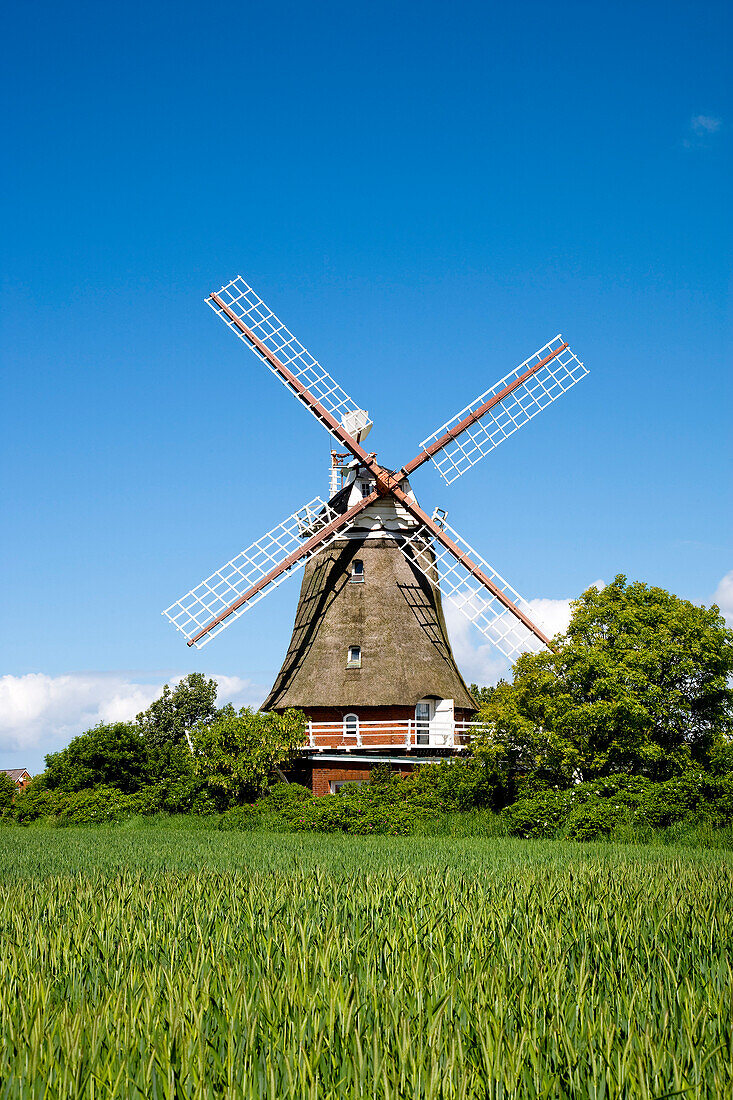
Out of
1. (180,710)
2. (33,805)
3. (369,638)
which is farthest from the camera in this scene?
(180,710)

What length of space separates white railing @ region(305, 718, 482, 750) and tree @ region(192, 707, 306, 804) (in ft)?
2.03

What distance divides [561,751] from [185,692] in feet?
95.8

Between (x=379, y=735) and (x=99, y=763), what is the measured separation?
42.0 feet

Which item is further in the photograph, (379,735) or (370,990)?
(379,735)

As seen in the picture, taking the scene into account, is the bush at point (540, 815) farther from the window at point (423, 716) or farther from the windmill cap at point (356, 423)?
the windmill cap at point (356, 423)

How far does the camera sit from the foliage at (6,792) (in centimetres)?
3515

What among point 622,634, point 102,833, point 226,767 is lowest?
point 102,833

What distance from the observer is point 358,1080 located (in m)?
3.60

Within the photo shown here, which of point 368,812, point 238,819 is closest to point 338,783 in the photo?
point 368,812

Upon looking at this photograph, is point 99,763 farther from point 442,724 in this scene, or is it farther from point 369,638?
point 442,724

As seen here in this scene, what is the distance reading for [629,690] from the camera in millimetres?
21609

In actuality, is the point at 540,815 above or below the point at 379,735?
below

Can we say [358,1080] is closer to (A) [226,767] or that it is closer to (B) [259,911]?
(B) [259,911]

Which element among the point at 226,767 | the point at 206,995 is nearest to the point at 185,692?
the point at 226,767
